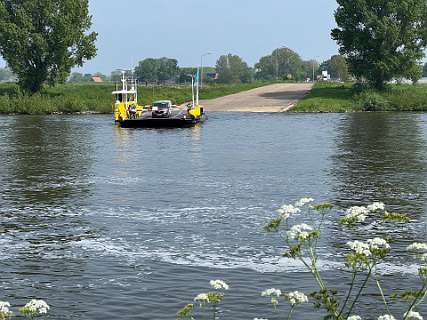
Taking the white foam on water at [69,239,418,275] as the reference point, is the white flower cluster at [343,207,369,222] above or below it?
above

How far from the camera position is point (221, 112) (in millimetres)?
96562

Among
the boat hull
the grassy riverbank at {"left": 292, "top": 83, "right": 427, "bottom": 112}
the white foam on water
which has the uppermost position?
the grassy riverbank at {"left": 292, "top": 83, "right": 427, "bottom": 112}

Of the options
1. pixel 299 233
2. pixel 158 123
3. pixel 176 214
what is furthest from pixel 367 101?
pixel 299 233

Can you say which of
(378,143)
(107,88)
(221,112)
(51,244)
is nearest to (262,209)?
(51,244)

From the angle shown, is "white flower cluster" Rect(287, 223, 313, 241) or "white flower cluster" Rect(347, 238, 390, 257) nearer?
"white flower cluster" Rect(347, 238, 390, 257)

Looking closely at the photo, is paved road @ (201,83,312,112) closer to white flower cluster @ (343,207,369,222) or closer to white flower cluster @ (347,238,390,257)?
white flower cluster @ (343,207,369,222)

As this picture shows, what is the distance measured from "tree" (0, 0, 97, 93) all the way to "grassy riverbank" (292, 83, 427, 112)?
102 feet

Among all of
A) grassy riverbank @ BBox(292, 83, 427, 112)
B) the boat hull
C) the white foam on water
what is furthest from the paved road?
the white foam on water

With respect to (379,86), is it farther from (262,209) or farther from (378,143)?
(262,209)

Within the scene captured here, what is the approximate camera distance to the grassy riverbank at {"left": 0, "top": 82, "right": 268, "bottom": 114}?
9700 centimetres

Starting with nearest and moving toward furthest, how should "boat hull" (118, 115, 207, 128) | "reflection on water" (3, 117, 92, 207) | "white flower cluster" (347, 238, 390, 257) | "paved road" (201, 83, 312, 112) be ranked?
1. "white flower cluster" (347, 238, 390, 257)
2. "reflection on water" (3, 117, 92, 207)
3. "boat hull" (118, 115, 207, 128)
4. "paved road" (201, 83, 312, 112)

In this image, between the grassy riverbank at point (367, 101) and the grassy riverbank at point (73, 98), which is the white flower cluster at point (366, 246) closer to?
the grassy riverbank at point (367, 101)

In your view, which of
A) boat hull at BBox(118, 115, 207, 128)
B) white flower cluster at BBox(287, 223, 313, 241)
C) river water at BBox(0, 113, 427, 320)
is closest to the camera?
white flower cluster at BBox(287, 223, 313, 241)

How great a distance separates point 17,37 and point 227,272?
8628 cm
